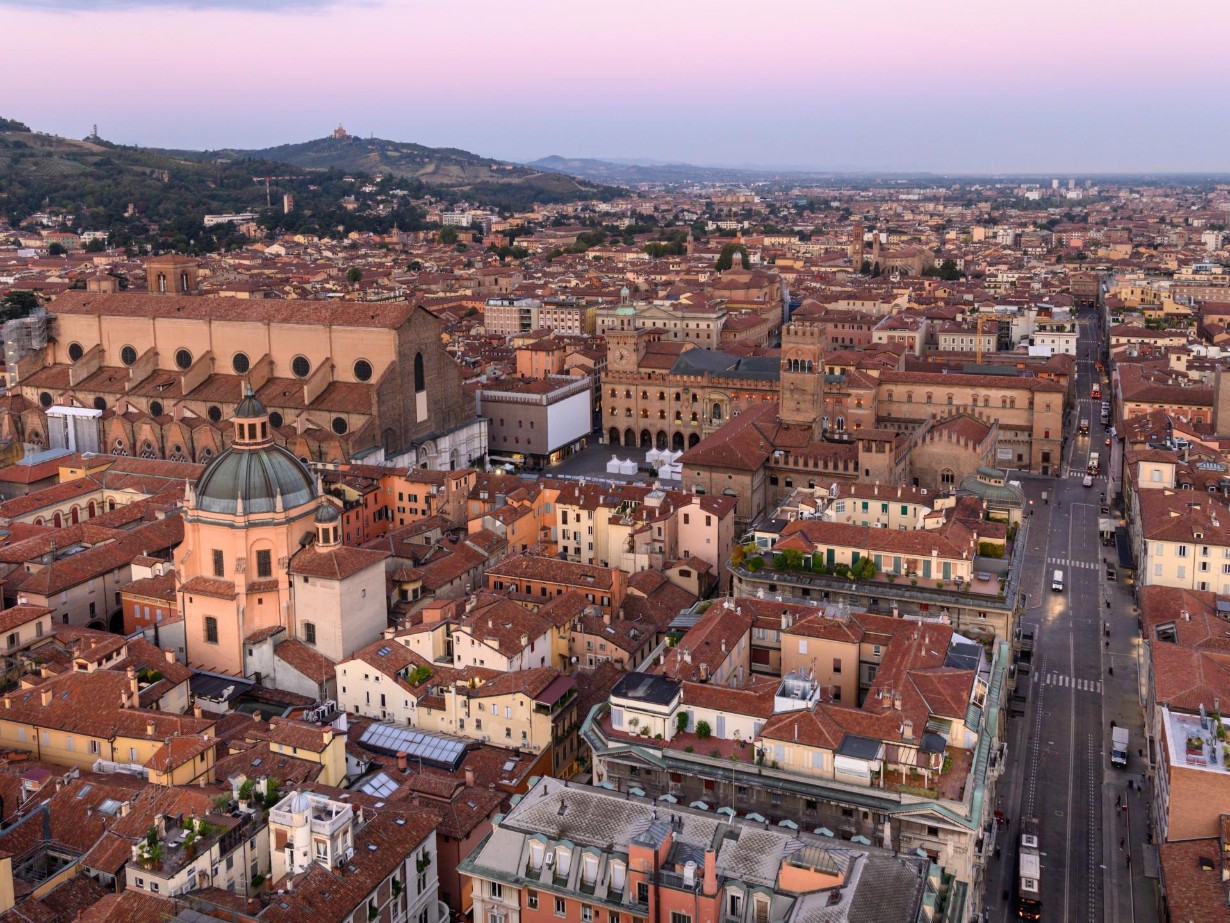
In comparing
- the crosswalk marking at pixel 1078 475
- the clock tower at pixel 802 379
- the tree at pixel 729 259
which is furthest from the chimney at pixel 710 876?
the tree at pixel 729 259

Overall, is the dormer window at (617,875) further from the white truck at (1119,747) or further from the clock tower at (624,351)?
the clock tower at (624,351)

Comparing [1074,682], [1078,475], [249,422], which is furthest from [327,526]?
[1078,475]

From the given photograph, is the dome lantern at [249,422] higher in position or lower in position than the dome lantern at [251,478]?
higher

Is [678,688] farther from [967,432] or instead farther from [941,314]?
[941,314]

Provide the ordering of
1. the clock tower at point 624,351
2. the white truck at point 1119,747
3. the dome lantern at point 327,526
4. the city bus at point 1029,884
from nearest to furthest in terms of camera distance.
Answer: the city bus at point 1029,884
the white truck at point 1119,747
the dome lantern at point 327,526
the clock tower at point 624,351

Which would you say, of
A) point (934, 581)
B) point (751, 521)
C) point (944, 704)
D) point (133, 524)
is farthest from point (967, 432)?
point (133, 524)

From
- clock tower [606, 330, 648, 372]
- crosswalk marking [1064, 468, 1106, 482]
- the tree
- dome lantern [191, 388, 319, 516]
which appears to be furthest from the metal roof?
the tree

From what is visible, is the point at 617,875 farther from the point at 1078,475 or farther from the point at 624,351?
the point at 624,351
